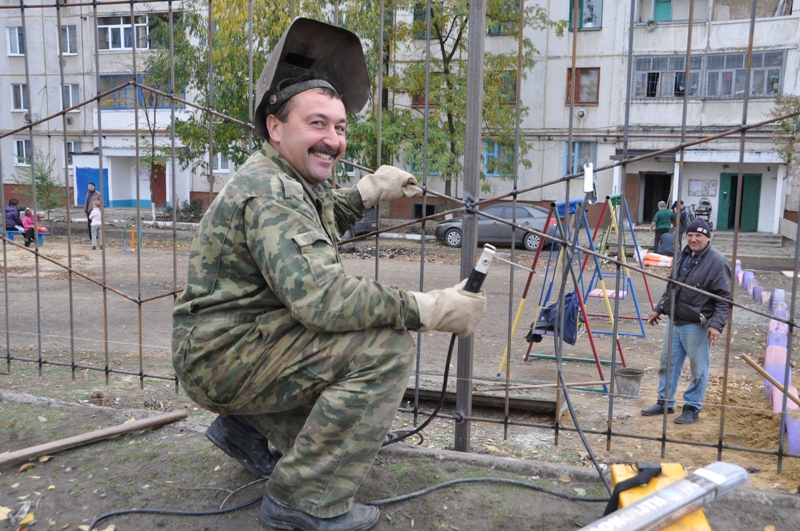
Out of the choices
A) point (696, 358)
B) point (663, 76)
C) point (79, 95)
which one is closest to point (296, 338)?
point (696, 358)

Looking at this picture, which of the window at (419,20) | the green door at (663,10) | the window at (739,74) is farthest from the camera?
the green door at (663,10)

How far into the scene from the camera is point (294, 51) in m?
2.72

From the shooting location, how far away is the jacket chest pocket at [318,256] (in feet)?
7.35

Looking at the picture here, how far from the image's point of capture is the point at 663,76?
74.9 ft

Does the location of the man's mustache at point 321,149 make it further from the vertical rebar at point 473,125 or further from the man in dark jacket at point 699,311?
the man in dark jacket at point 699,311

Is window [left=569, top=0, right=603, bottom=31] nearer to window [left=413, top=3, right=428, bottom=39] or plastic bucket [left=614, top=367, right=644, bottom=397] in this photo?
window [left=413, top=3, right=428, bottom=39]

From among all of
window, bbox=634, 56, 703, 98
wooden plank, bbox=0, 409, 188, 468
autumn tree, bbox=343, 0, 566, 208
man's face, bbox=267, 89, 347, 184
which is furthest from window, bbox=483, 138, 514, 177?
man's face, bbox=267, 89, 347, 184

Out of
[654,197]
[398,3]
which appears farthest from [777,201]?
[398,3]

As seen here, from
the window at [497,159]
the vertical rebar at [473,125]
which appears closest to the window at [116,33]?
the window at [497,159]

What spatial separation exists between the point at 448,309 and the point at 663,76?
23.0 meters

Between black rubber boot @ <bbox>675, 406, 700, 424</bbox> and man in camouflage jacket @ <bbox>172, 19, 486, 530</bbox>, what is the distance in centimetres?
420

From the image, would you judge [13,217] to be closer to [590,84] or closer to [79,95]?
[79,95]

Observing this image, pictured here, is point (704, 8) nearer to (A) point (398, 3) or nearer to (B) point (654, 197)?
(B) point (654, 197)

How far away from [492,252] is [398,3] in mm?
17604
